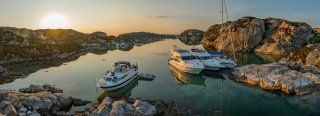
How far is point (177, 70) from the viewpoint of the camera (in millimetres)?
65562

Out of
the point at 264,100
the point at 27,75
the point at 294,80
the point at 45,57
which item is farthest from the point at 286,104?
the point at 45,57

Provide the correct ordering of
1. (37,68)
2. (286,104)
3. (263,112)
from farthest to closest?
(37,68)
(286,104)
(263,112)

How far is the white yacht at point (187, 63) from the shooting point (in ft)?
189

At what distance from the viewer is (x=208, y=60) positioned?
209 feet

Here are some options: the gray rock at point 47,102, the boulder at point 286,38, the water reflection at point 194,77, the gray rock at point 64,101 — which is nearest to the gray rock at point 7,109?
the gray rock at point 47,102

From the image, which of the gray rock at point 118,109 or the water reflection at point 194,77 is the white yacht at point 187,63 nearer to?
the water reflection at point 194,77

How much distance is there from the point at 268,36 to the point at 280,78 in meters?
79.2

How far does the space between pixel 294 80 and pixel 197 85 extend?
17.0m

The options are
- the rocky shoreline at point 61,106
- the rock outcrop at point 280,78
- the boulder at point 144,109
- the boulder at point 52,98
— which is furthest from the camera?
the rock outcrop at point 280,78

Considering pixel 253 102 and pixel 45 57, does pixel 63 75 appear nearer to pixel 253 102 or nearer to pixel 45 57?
pixel 45 57

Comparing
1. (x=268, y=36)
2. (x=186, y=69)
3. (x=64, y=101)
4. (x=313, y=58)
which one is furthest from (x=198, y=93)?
(x=268, y=36)

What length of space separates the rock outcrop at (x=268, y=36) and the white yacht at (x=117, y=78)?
58.7m

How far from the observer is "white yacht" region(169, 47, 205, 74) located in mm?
57734

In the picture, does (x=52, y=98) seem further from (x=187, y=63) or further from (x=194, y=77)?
(x=187, y=63)
